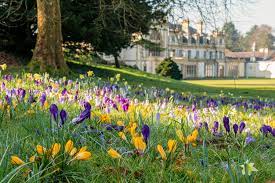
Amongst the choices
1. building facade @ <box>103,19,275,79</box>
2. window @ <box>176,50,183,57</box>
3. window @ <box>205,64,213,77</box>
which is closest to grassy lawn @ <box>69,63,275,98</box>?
building facade @ <box>103,19,275,79</box>

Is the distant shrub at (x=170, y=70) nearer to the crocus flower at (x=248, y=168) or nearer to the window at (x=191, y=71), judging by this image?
the window at (x=191, y=71)

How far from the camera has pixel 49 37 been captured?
12.2 metres

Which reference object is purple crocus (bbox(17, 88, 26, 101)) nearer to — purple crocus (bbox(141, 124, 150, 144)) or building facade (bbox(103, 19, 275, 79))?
purple crocus (bbox(141, 124, 150, 144))

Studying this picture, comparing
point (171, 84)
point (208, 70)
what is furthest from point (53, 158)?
point (208, 70)

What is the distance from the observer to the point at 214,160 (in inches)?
105

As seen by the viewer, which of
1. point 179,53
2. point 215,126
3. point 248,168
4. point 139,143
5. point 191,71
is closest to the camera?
point 248,168

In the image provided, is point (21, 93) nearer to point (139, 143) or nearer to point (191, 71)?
point (139, 143)

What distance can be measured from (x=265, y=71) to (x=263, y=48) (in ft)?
80.0

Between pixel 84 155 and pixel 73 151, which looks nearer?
pixel 84 155

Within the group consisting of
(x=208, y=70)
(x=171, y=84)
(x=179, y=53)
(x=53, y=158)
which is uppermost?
(x=53, y=158)

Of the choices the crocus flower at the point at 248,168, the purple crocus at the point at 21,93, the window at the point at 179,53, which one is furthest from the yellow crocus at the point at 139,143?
the window at the point at 179,53

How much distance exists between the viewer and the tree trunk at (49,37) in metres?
12.0

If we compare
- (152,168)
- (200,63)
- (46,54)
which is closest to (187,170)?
(152,168)

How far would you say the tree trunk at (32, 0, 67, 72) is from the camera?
12.0 m
